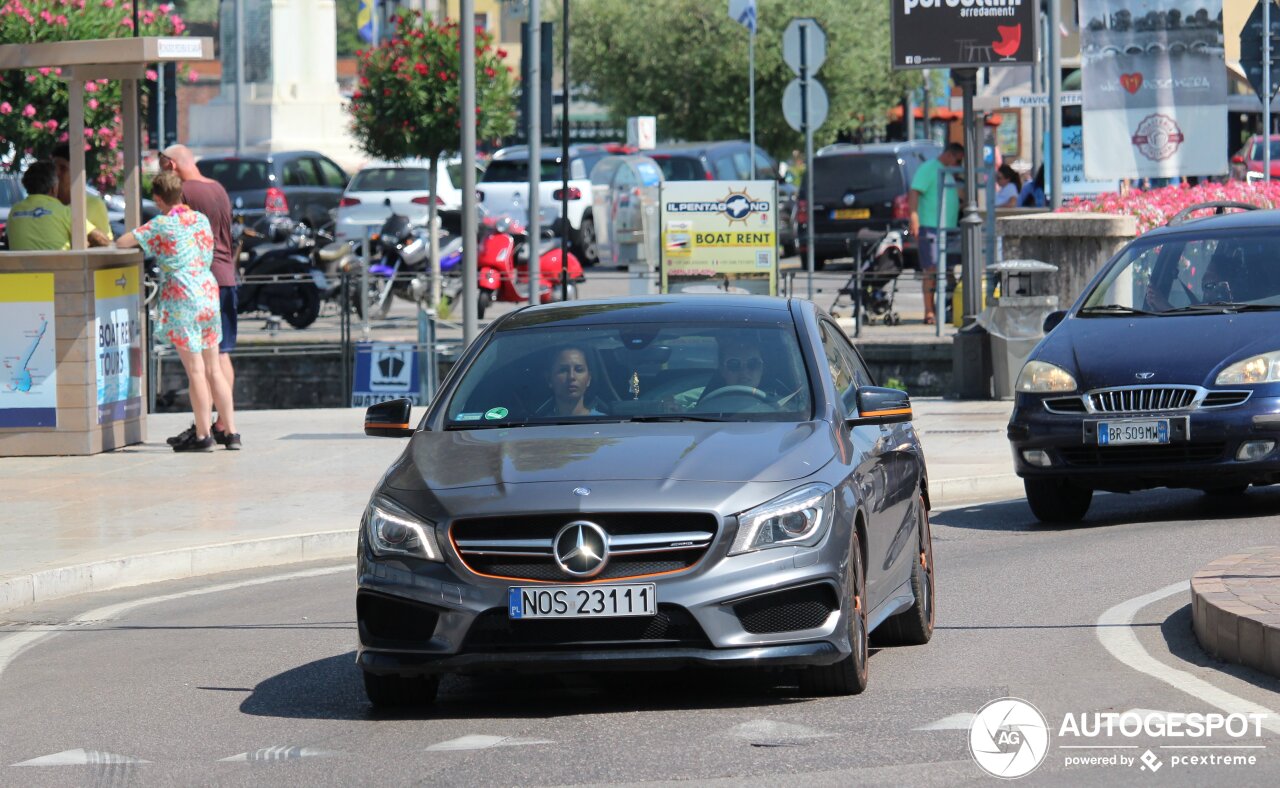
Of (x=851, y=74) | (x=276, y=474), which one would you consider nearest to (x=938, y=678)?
(x=276, y=474)

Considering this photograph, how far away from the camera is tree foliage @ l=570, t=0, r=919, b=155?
54312mm

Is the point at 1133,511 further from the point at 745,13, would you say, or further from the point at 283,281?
the point at 745,13

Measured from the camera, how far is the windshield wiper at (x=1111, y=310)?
1266cm

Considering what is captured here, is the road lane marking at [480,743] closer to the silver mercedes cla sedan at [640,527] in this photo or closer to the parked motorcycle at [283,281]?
the silver mercedes cla sedan at [640,527]

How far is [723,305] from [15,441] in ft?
27.0

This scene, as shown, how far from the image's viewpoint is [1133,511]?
508 inches

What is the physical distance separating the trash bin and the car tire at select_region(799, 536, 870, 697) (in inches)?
445

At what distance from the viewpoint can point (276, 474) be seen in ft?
47.9

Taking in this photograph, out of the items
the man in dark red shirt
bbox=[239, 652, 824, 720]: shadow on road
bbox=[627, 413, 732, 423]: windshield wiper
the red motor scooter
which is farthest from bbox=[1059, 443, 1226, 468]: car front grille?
the red motor scooter

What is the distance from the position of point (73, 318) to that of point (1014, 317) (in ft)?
25.3

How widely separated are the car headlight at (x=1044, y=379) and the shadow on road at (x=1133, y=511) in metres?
0.77

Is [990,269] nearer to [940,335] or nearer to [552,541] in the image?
[940,335]

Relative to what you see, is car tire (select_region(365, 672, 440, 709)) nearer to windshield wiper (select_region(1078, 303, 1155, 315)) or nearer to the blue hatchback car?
the blue hatchback car

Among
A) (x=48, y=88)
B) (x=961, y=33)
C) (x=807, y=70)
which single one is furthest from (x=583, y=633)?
(x=48, y=88)
